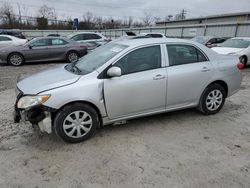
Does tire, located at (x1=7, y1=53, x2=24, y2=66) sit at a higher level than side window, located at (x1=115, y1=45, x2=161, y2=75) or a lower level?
lower

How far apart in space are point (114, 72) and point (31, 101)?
1245mm

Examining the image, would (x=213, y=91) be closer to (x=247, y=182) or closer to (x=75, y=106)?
(x=247, y=182)

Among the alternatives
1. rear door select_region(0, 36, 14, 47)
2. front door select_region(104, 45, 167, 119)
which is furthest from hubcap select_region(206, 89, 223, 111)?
rear door select_region(0, 36, 14, 47)

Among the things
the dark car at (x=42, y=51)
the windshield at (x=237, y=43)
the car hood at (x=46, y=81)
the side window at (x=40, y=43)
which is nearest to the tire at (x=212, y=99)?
the car hood at (x=46, y=81)

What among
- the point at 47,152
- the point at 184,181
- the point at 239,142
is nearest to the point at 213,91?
the point at 239,142

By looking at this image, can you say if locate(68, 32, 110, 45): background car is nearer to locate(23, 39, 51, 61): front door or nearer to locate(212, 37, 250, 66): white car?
locate(23, 39, 51, 61): front door

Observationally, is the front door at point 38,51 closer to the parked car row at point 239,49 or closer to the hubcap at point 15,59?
the hubcap at point 15,59

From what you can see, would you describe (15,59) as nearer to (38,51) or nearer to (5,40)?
(38,51)

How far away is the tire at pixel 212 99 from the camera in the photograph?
4.22 m

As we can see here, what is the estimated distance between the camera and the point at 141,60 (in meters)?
3.64

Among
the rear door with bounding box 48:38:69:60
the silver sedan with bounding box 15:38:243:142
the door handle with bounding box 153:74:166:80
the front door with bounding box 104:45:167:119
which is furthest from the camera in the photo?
the rear door with bounding box 48:38:69:60

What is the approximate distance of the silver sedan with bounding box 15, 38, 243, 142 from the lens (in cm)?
312

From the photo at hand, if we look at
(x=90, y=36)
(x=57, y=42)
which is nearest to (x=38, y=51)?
(x=57, y=42)

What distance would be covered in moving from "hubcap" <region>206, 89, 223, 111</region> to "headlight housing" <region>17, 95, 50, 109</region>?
3.02 meters
